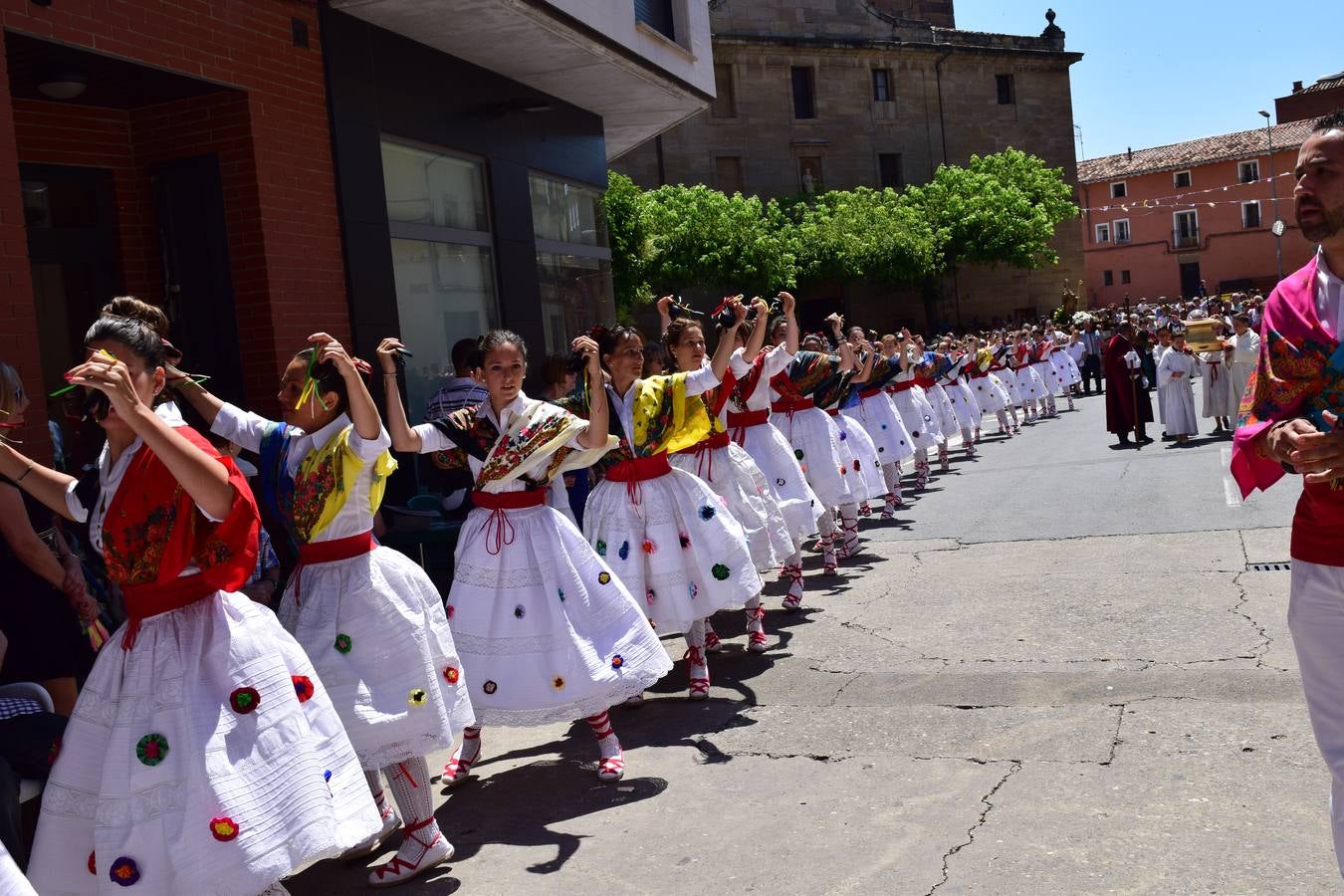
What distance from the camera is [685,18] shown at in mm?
13617

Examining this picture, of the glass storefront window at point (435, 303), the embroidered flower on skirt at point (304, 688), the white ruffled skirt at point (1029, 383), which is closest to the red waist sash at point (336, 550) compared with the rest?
the embroidered flower on skirt at point (304, 688)

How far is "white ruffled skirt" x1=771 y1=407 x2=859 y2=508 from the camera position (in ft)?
33.5

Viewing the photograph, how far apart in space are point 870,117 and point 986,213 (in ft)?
21.4

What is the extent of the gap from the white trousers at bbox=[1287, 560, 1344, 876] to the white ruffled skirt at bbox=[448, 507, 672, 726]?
113 inches

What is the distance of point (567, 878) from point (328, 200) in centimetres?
611

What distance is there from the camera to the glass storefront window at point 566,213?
42.2 feet

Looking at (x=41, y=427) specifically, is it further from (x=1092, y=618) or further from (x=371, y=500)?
(x=1092, y=618)

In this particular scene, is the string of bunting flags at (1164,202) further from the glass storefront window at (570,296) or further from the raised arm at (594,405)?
the raised arm at (594,405)

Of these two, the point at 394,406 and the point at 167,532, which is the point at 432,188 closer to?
the point at 394,406

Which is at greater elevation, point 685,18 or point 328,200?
point 685,18

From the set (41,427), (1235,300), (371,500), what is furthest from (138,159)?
(1235,300)

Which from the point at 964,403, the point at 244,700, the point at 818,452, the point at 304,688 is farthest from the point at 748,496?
the point at 964,403

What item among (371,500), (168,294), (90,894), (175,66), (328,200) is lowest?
(90,894)

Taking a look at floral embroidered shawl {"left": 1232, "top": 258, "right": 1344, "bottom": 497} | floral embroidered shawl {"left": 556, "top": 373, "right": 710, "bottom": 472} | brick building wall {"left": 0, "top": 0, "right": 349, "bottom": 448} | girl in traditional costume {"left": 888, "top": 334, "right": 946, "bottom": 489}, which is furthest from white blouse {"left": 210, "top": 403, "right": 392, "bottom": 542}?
girl in traditional costume {"left": 888, "top": 334, "right": 946, "bottom": 489}
